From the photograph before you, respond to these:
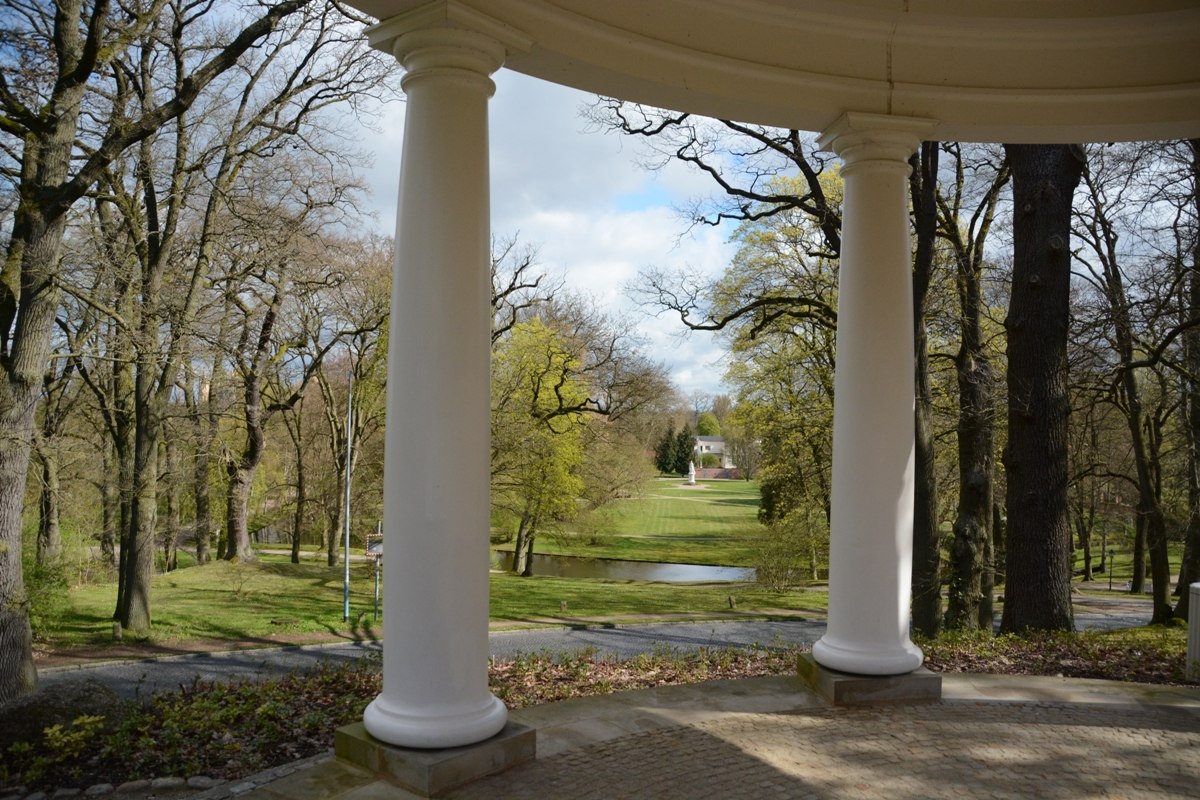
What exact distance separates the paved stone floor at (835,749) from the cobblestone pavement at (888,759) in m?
0.03

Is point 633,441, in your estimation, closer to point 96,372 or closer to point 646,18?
point 96,372

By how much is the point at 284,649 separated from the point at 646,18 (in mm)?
40247

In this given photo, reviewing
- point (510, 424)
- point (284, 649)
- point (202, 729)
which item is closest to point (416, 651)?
point (202, 729)

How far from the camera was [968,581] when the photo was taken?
3084cm

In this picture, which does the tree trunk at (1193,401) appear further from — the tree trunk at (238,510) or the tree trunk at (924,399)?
the tree trunk at (238,510)

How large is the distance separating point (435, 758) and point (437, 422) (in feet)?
13.5

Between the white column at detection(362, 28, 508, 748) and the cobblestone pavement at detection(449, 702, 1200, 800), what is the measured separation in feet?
4.98

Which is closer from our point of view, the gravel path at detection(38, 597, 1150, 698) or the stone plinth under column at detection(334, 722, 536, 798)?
the stone plinth under column at detection(334, 722, 536, 798)

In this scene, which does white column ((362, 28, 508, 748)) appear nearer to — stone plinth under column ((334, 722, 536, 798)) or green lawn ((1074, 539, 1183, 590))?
stone plinth under column ((334, 722, 536, 798))

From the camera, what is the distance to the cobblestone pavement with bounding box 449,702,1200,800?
10484 mm

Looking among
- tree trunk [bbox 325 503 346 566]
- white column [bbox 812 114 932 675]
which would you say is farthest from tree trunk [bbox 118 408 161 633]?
white column [bbox 812 114 932 675]

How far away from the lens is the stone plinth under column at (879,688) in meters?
13.9

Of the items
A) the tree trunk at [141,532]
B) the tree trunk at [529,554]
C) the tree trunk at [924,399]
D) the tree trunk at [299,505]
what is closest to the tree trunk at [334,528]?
the tree trunk at [299,505]

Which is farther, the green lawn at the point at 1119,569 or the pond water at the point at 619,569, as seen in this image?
the pond water at the point at 619,569
